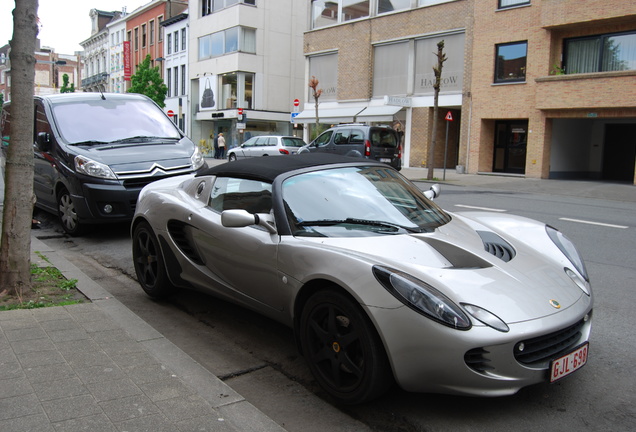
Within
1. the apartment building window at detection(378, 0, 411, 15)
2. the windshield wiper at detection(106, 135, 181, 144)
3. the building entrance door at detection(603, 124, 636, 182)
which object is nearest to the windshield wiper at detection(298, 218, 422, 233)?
the windshield wiper at detection(106, 135, 181, 144)

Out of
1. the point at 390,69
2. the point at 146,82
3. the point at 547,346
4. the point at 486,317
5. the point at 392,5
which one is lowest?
the point at 547,346

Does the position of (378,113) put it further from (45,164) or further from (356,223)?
(356,223)

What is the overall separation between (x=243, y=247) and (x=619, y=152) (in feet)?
85.8

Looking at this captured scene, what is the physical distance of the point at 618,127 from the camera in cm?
2591

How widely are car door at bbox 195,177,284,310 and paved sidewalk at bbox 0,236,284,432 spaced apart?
0.64 m

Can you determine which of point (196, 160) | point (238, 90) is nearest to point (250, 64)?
point (238, 90)

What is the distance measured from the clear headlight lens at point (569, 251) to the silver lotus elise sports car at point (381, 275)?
0.02 meters

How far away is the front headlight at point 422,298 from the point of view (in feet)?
9.53

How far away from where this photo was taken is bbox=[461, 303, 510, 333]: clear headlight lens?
2900 millimetres

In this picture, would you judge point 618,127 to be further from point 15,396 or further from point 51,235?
point 15,396

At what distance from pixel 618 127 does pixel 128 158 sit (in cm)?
2422

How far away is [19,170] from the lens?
4.99 meters

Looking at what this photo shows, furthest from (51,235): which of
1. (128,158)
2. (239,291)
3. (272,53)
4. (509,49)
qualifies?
(272,53)

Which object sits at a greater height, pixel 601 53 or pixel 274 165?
pixel 601 53
